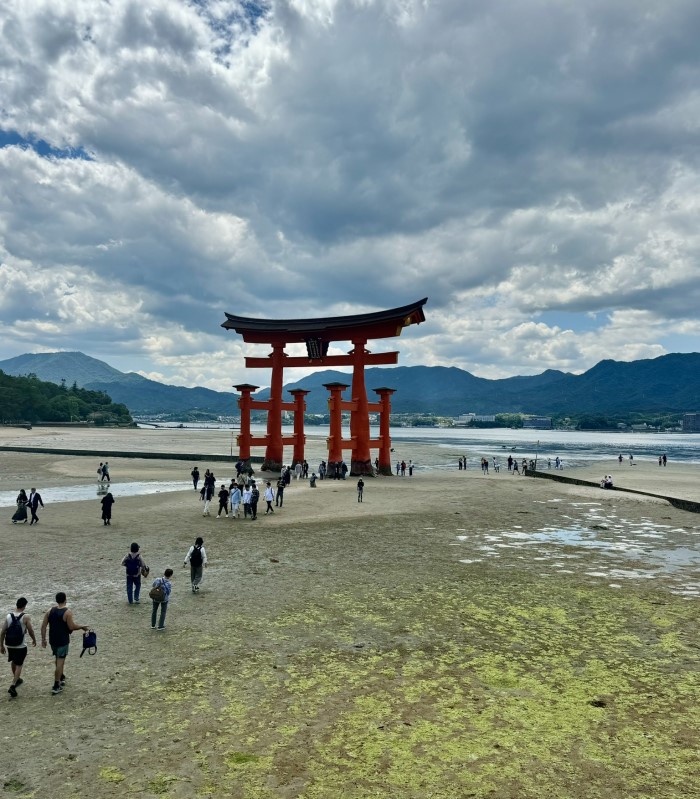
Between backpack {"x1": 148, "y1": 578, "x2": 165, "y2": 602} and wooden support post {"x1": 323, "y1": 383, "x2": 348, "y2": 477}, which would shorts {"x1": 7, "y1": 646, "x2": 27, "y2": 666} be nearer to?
backpack {"x1": 148, "y1": 578, "x2": 165, "y2": 602}

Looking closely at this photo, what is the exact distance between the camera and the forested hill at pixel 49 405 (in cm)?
11800

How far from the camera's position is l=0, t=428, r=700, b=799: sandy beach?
5574 mm

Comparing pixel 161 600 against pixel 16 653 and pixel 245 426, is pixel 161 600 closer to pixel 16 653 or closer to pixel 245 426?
pixel 16 653

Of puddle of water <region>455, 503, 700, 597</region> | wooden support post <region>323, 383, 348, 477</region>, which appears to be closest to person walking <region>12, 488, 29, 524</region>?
puddle of water <region>455, 503, 700, 597</region>

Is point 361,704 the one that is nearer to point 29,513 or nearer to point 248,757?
point 248,757

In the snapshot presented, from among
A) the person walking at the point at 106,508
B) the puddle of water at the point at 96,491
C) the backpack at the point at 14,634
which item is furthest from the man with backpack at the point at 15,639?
the puddle of water at the point at 96,491

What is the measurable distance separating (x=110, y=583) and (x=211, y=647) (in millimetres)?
4751

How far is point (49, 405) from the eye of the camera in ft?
421

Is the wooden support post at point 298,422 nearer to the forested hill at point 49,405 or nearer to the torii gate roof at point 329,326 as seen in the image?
the torii gate roof at point 329,326

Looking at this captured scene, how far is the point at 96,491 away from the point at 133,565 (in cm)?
2108

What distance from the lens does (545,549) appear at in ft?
54.9

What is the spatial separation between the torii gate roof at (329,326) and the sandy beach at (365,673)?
70.4 ft

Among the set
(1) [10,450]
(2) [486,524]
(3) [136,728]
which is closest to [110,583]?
(3) [136,728]

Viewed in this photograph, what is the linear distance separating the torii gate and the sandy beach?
2062cm
